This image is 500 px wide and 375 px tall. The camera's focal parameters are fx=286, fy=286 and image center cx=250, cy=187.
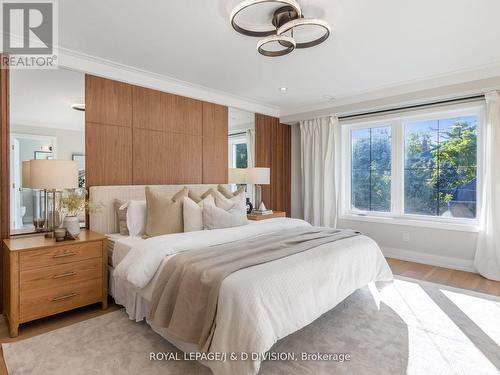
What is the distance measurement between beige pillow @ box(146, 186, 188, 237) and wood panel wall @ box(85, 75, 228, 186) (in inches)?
30.7

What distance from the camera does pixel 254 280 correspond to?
1724 millimetres

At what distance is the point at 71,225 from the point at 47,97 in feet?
4.49

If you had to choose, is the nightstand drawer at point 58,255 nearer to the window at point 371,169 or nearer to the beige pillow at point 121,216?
the beige pillow at point 121,216

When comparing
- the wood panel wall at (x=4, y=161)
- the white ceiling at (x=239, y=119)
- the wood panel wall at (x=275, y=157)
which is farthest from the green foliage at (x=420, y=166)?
the wood panel wall at (x=4, y=161)

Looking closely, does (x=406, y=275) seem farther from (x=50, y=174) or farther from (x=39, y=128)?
(x=39, y=128)

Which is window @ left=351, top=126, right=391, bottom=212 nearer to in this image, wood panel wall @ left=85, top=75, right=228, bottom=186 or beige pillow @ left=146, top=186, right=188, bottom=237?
wood panel wall @ left=85, top=75, right=228, bottom=186

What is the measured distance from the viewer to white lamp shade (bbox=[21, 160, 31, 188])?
2600 mm

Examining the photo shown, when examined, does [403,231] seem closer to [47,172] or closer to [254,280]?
[254,280]

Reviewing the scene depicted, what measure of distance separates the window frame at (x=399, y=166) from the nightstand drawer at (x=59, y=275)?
13.0ft

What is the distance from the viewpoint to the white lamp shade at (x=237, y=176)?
457 centimetres

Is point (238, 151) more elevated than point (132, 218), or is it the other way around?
point (238, 151)

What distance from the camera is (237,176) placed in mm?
4594

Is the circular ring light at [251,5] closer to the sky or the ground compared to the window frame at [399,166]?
closer to the sky

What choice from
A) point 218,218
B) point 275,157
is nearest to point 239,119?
point 275,157
